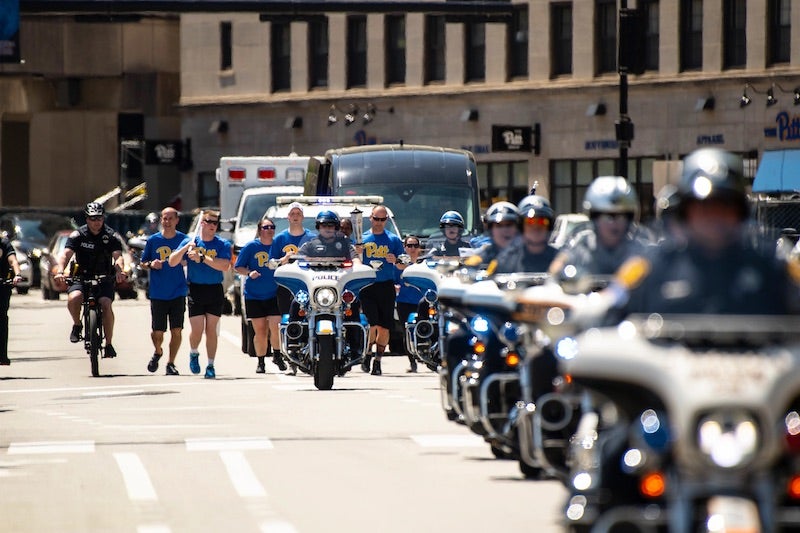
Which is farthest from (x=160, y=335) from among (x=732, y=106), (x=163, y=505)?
(x=732, y=106)

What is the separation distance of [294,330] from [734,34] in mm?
→ 33911

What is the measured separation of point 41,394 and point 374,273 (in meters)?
3.48

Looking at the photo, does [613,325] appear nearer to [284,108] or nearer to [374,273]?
[374,273]

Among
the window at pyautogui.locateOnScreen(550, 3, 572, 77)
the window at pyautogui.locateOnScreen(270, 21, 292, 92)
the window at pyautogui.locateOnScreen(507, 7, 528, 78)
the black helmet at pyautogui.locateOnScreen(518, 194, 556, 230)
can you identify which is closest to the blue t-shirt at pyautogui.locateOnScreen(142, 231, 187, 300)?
the black helmet at pyautogui.locateOnScreen(518, 194, 556, 230)

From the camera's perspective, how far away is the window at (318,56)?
63.1m

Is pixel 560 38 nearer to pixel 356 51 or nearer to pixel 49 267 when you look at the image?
pixel 356 51

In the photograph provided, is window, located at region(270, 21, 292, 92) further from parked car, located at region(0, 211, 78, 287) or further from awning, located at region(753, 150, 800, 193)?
awning, located at region(753, 150, 800, 193)

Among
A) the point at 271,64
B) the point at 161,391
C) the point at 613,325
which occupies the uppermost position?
the point at 271,64

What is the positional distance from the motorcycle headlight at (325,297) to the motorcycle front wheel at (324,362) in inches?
13.5

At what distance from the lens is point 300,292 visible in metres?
20.5

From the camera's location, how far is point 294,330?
67.1 feet

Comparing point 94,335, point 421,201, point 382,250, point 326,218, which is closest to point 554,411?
point 326,218

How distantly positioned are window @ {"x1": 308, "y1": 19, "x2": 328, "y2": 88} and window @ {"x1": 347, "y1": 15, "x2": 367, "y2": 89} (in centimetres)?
111

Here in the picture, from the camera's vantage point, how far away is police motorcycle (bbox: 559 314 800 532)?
6.75m
